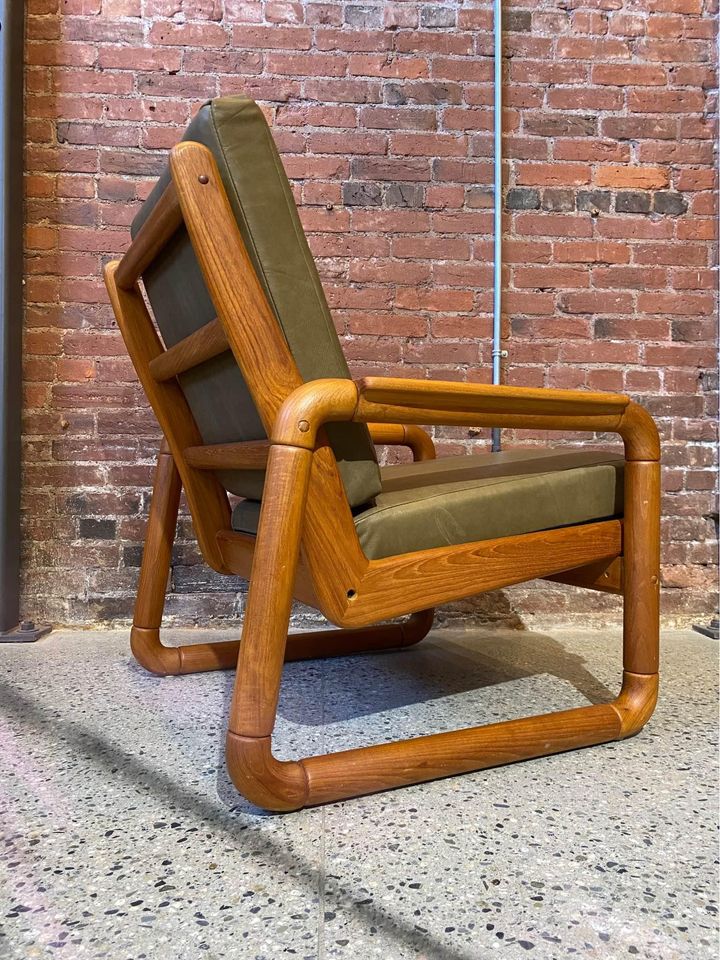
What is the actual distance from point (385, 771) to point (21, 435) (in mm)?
1533

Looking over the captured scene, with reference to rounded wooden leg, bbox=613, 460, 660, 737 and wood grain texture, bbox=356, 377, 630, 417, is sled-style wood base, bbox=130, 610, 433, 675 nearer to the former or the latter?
rounded wooden leg, bbox=613, 460, 660, 737

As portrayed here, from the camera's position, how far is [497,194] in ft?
6.61

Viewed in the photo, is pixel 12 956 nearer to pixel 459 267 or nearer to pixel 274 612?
pixel 274 612

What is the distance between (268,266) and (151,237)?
0.30 m

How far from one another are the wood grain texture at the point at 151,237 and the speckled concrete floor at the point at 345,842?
0.87 metres

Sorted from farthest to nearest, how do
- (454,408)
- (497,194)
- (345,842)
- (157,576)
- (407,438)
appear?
(497,194) → (407,438) → (157,576) → (454,408) → (345,842)

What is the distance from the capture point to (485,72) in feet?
6.68

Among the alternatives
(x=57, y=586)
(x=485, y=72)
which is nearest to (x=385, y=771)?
(x=57, y=586)

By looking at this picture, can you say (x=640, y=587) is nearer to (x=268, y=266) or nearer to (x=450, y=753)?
(x=450, y=753)

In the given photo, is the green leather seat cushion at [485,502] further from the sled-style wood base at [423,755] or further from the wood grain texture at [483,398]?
the sled-style wood base at [423,755]

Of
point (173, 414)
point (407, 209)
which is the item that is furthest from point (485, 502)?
point (407, 209)

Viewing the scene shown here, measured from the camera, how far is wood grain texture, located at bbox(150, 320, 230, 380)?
102 centimetres

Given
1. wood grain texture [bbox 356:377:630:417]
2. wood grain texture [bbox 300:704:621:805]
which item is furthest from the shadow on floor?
wood grain texture [bbox 356:377:630:417]

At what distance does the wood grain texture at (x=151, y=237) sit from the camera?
1.01 meters
